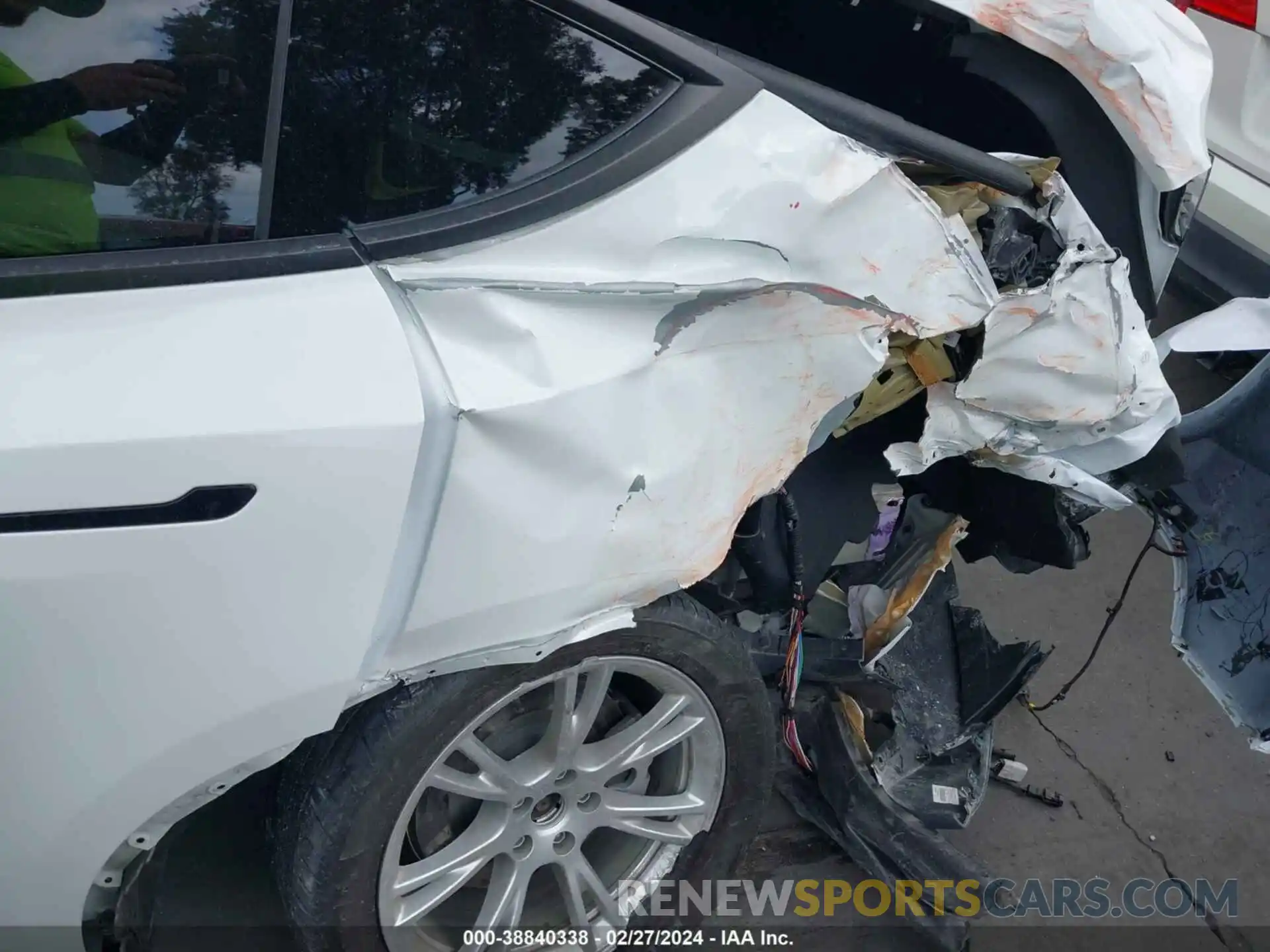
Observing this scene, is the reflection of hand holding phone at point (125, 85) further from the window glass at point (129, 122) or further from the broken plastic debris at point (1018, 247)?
the broken plastic debris at point (1018, 247)

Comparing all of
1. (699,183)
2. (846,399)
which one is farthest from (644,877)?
(699,183)

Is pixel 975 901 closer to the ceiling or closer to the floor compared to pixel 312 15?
closer to the floor

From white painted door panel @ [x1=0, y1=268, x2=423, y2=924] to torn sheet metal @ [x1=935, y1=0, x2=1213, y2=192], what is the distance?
129 cm

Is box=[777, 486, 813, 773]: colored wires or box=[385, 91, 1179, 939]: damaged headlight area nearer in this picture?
box=[385, 91, 1179, 939]: damaged headlight area

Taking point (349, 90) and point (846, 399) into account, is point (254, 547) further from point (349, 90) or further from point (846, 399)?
point (846, 399)

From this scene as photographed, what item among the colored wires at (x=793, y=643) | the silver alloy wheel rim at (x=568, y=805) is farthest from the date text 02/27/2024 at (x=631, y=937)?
the colored wires at (x=793, y=643)

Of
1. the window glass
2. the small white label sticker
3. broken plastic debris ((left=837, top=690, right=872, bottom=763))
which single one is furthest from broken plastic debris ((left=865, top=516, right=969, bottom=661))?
the window glass

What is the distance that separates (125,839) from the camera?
4.83ft

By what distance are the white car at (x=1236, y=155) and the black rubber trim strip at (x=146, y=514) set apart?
9.66ft

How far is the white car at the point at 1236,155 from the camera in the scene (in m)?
3.00

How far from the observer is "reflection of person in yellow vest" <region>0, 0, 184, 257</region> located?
1.32m

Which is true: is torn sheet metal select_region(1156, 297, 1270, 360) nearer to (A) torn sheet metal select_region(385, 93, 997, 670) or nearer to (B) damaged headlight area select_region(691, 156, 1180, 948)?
(B) damaged headlight area select_region(691, 156, 1180, 948)

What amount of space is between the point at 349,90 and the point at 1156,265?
160 centimetres

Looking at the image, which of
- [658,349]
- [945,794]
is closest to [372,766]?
[658,349]
